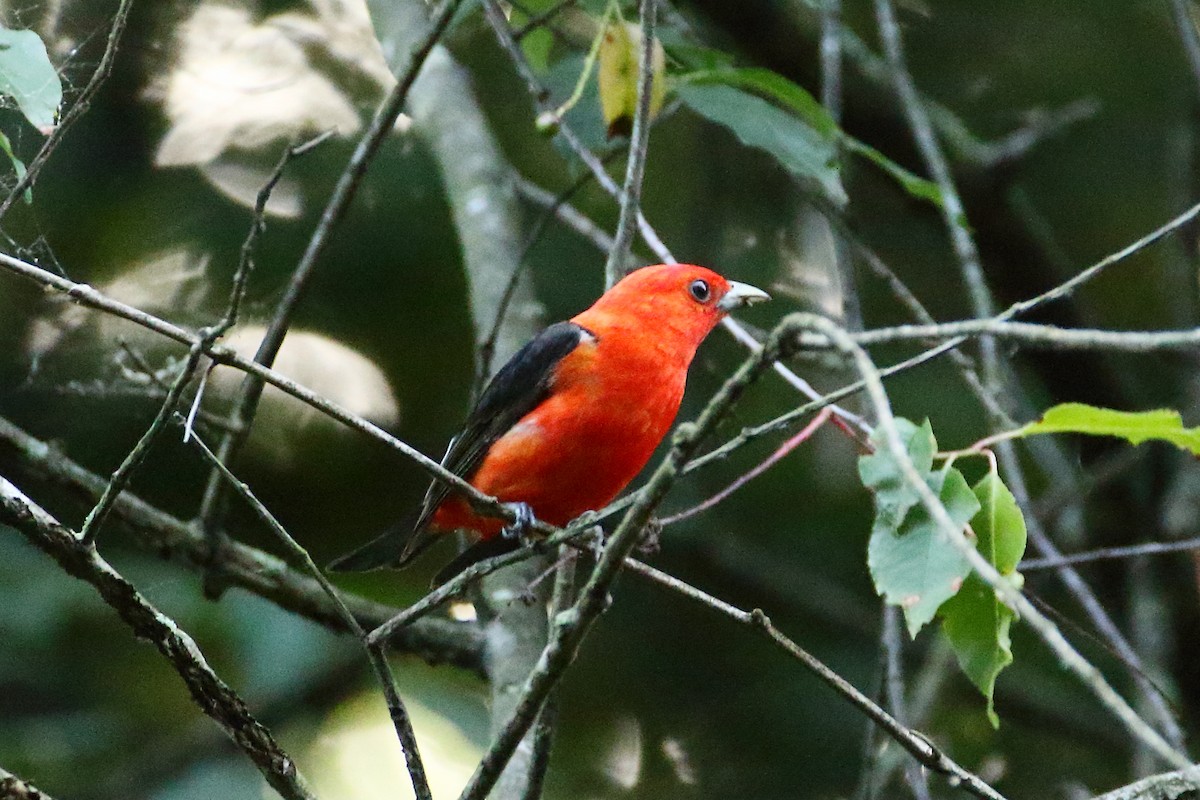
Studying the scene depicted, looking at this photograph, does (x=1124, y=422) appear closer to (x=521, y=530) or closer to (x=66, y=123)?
(x=521, y=530)

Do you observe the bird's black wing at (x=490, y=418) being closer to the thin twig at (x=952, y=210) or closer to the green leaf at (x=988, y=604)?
the thin twig at (x=952, y=210)

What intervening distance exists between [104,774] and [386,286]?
237 centimetres

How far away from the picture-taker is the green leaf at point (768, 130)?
391 cm

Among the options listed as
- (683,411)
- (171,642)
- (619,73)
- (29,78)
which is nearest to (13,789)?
(171,642)

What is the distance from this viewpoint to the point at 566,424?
161 inches

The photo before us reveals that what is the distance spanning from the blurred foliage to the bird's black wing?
50.4 inches

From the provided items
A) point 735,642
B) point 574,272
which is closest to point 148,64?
point 574,272

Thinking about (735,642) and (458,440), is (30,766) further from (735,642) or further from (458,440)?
(735,642)

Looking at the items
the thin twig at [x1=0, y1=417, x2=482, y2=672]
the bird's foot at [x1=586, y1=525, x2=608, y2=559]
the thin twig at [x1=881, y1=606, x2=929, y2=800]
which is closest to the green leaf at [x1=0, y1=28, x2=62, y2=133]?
the bird's foot at [x1=586, y1=525, x2=608, y2=559]

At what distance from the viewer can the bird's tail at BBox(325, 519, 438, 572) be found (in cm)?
448

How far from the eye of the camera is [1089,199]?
6.82 metres

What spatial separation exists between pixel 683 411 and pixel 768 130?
2.27 metres

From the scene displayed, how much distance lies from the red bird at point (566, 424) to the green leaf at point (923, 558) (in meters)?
1.88

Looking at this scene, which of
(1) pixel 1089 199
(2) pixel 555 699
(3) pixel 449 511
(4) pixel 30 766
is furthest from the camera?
(1) pixel 1089 199
